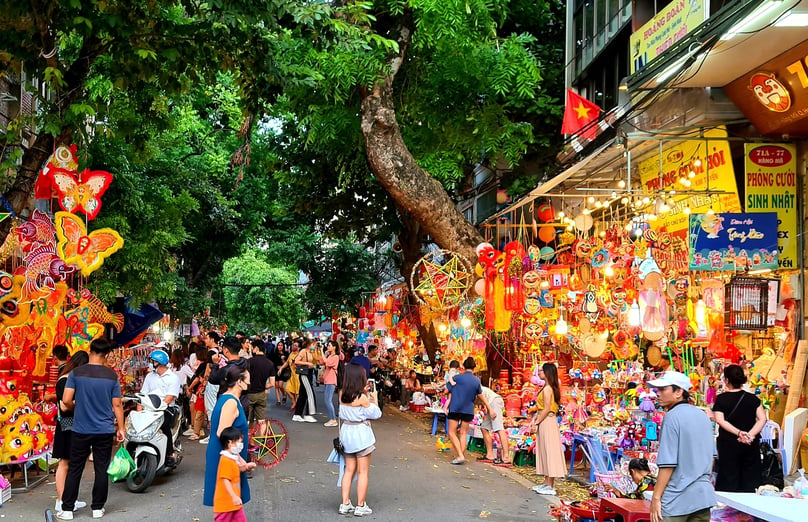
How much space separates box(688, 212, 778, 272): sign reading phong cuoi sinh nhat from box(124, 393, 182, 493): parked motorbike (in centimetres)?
692

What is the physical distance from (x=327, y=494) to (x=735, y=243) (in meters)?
5.97

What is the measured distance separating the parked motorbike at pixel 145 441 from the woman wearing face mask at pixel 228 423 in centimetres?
260

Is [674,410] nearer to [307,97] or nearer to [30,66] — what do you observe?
[30,66]

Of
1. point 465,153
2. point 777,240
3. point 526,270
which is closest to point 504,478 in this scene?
point 526,270

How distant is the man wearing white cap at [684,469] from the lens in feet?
17.8

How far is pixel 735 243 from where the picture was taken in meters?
9.98

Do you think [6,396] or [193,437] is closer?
[6,396]

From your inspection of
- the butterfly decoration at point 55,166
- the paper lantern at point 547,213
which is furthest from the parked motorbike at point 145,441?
the paper lantern at point 547,213

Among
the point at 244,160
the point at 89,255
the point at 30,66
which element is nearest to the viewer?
the point at 30,66

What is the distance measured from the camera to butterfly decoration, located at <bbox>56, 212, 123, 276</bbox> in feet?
34.4

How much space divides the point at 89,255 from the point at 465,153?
10.0 meters

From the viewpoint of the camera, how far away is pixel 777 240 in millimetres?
9992

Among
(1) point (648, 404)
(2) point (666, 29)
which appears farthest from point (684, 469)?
(2) point (666, 29)

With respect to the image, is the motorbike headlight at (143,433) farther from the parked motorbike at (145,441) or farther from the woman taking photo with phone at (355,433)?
the woman taking photo with phone at (355,433)
